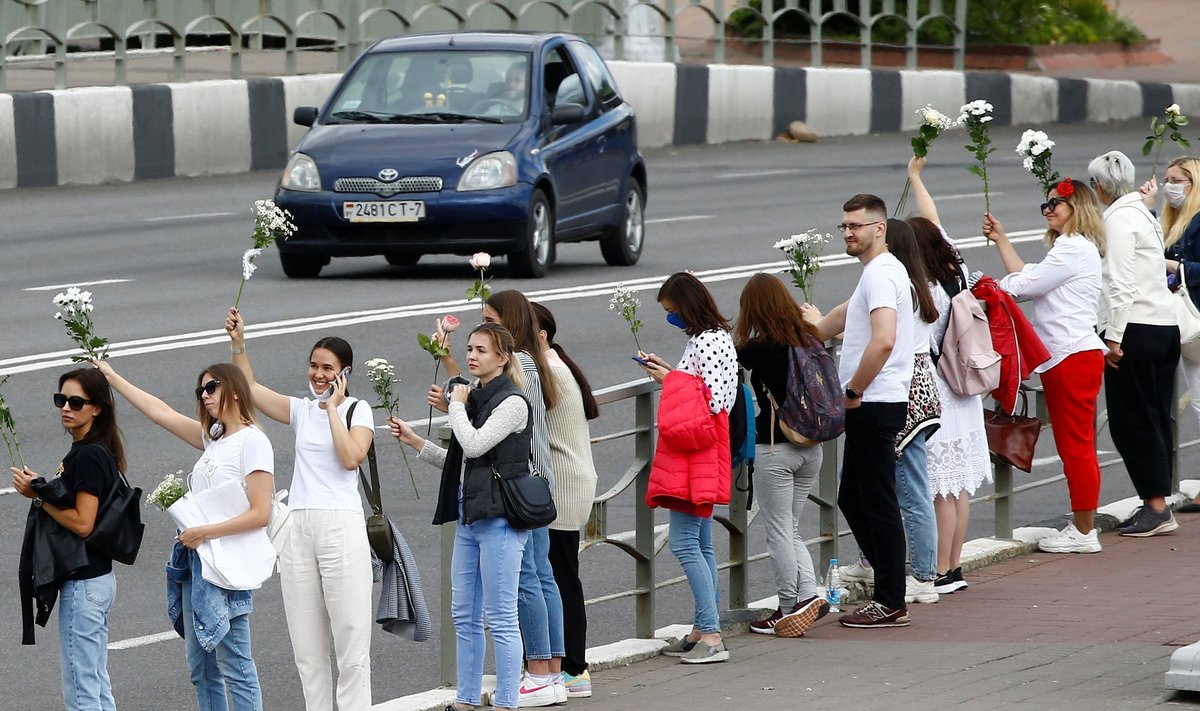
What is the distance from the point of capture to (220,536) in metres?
6.89

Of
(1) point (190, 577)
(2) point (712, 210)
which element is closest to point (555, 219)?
(2) point (712, 210)

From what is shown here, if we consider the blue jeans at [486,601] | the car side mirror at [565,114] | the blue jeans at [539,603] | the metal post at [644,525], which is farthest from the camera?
the car side mirror at [565,114]

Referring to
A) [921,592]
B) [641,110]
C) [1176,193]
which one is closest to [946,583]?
[921,592]

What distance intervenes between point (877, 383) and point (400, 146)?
28.9 feet

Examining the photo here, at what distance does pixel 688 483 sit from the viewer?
8.11 metres

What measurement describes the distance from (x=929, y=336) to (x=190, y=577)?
11.6 ft

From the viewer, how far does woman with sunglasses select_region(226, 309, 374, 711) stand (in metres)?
7.04

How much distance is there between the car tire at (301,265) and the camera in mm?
17469

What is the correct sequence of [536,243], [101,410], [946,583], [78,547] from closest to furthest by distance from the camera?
[78,547] → [101,410] → [946,583] → [536,243]

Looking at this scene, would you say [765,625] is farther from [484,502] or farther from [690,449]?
[484,502]

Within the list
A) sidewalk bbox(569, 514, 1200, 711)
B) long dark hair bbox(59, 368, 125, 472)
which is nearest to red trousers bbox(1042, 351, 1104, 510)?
sidewalk bbox(569, 514, 1200, 711)

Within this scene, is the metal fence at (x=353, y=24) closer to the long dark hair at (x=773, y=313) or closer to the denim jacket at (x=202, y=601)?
the long dark hair at (x=773, y=313)

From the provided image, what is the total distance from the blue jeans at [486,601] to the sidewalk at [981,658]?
414 mm

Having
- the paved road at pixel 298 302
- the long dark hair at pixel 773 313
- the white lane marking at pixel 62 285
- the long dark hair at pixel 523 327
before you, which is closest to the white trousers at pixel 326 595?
the paved road at pixel 298 302
